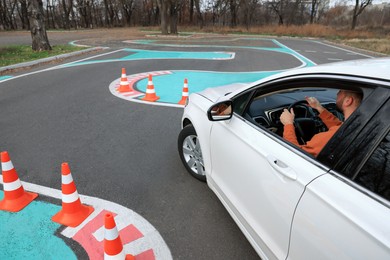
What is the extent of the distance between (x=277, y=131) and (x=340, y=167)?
1.18 m

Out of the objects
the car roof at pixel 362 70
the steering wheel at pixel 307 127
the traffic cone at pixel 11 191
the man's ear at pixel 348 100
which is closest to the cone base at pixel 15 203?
the traffic cone at pixel 11 191

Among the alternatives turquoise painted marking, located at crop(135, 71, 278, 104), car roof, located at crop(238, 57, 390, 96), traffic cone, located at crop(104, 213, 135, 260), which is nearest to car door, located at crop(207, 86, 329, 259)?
car roof, located at crop(238, 57, 390, 96)

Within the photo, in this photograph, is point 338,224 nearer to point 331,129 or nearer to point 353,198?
point 353,198

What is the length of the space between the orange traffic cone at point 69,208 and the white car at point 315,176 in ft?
4.70

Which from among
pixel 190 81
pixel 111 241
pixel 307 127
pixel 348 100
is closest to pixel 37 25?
pixel 190 81

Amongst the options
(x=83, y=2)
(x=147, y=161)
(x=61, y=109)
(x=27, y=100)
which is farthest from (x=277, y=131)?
(x=83, y=2)

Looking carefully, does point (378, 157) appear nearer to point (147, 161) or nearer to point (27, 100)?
point (147, 161)

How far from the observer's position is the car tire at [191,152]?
3.40 meters

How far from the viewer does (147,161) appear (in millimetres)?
4004

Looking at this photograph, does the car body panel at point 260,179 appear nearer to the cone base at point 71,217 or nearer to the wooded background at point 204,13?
the cone base at point 71,217

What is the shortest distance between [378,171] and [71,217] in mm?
2640

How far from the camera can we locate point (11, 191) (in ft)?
9.74

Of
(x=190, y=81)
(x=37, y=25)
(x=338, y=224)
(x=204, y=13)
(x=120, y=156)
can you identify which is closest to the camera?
(x=338, y=224)

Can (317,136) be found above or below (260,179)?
above
